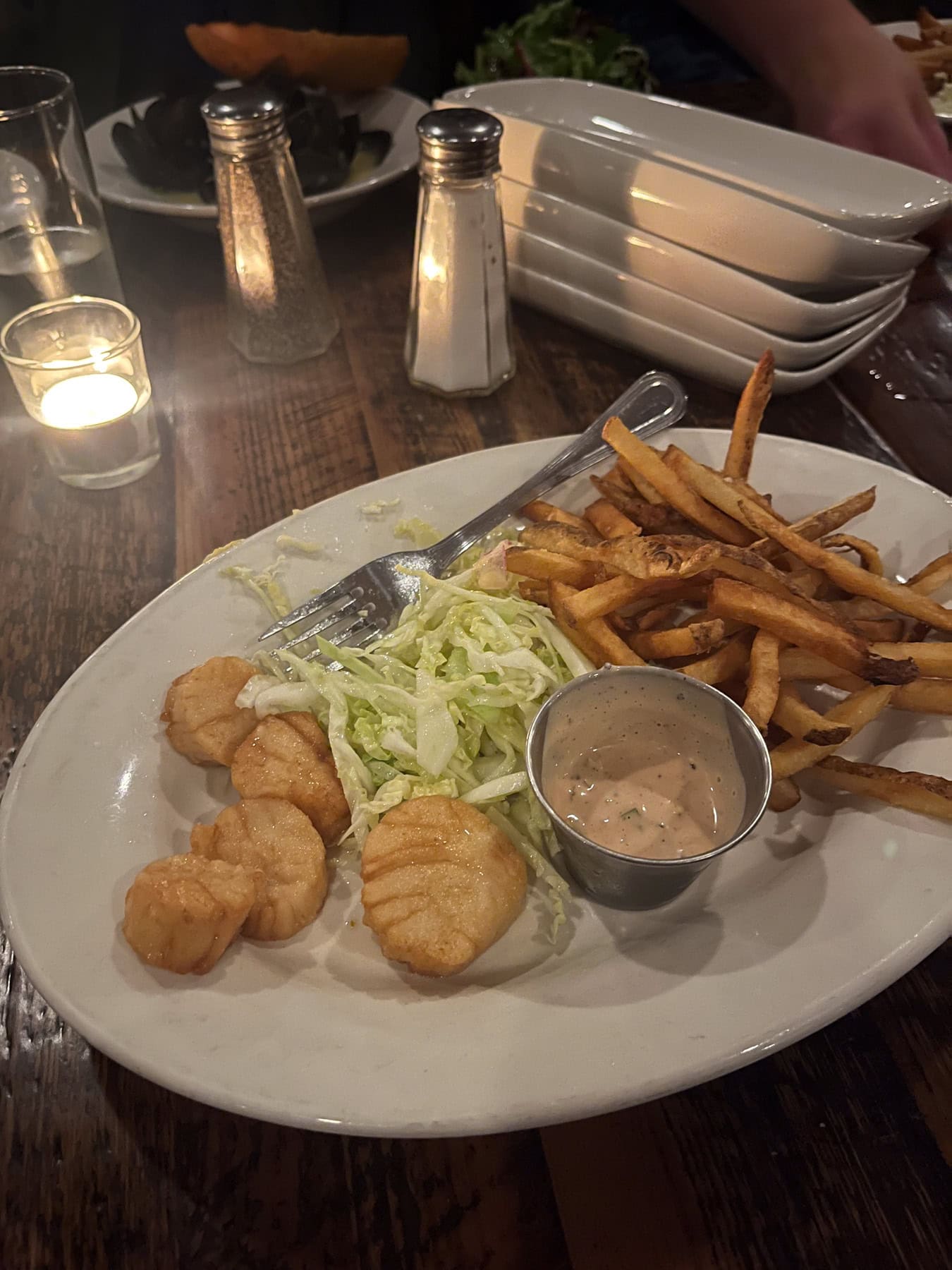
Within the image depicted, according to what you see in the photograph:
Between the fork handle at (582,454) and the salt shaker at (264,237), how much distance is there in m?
1.16

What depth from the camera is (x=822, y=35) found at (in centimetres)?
379

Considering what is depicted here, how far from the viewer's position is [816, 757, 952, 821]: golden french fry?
1.49 meters

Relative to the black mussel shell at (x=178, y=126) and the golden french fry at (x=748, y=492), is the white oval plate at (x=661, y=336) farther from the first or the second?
the black mussel shell at (x=178, y=126)

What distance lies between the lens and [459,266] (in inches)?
101

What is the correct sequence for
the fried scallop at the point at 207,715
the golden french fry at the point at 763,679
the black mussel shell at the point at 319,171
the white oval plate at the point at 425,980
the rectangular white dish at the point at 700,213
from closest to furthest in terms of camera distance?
the white oval plate at the point at 425,980, the golden french fry at the point at 763,679, the fried scallop at the point at 207,715, the rectangular white dish at the point at 700,213, the black mussel shell at the point at 319,171

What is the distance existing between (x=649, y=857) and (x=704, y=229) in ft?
5.91

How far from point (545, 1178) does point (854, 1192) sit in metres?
0.44

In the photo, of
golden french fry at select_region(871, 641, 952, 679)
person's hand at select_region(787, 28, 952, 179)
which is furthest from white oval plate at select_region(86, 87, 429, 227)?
golden french fry at select_region(871, 641, 952, 679)

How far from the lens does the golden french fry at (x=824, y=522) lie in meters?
1.87

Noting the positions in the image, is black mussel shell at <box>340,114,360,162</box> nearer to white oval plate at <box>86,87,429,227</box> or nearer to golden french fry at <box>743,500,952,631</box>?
white oval plate at <box>86,87,429,227</box>

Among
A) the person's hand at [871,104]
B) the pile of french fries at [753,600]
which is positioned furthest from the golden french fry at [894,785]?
the person's hand at [871,104]

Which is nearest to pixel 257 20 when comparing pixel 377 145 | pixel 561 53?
pixel 561 53

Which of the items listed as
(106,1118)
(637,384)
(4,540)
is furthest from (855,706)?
(4,540)

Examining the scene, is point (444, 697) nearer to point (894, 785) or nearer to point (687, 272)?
point (894, 785)
